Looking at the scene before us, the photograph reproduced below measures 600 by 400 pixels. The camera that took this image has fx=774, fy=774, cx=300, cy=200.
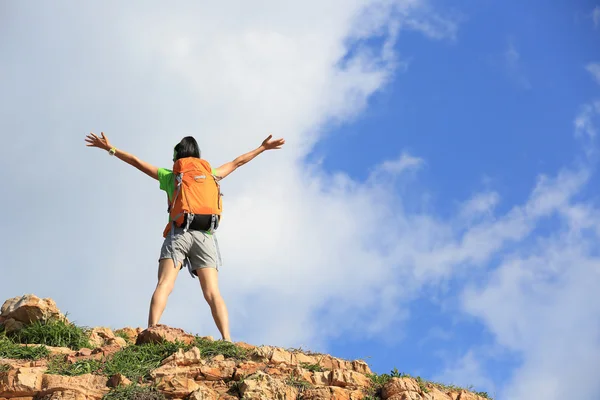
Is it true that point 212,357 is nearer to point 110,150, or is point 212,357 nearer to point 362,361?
point 362,361

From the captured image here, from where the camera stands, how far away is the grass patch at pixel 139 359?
734 centimetres

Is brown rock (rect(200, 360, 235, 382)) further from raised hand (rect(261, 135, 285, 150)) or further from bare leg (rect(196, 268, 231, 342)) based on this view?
raised hand (rect(261, 135, 285, 150))

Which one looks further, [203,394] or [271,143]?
[271,143]

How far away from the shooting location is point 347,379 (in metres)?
7.53

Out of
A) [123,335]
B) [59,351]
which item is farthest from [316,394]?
[123,335]

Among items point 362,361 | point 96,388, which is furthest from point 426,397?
point 96,388

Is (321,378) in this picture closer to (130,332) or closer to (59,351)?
(59,351)

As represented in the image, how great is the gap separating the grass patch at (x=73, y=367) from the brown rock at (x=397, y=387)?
2769mm

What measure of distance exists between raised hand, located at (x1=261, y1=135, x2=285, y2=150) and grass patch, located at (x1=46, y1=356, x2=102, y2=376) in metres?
4.08

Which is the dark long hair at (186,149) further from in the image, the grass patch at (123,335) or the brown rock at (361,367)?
the brown rock at (361,367)

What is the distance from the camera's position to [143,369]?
24.2 ft

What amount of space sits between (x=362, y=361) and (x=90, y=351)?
2852 millimetres

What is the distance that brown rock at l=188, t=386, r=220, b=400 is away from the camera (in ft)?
22.5

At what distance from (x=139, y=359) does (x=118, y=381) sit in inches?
23.5
